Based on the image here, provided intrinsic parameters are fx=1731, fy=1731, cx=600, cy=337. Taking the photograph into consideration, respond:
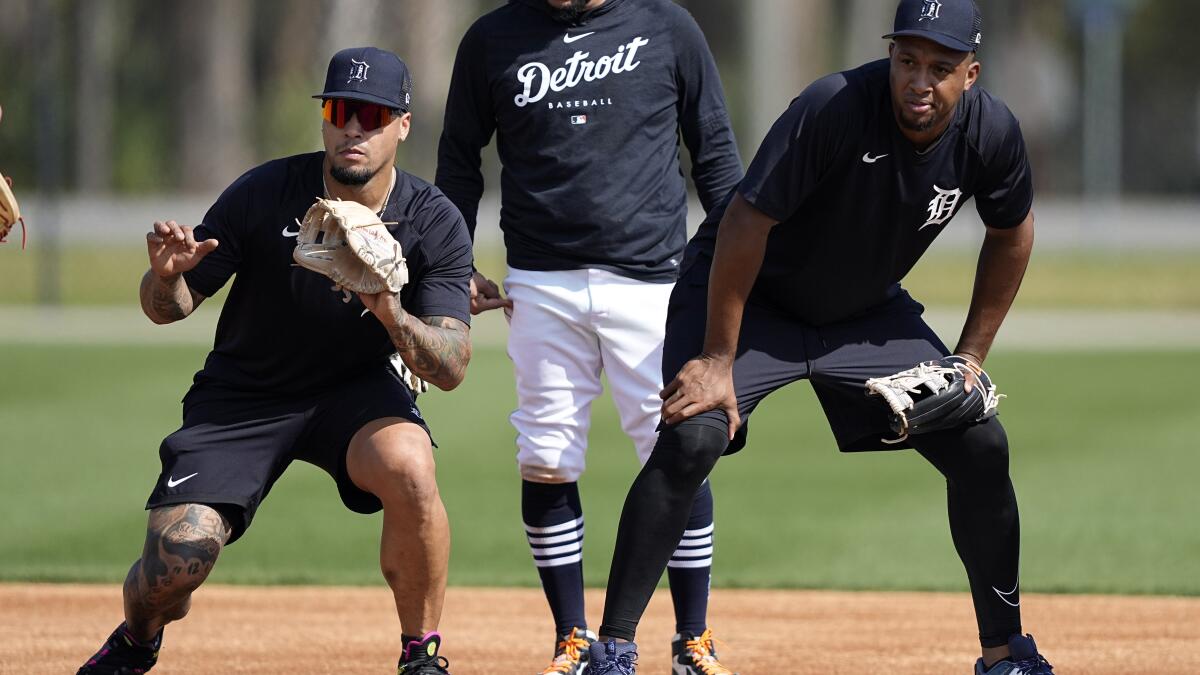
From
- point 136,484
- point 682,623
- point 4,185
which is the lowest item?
point 136,484

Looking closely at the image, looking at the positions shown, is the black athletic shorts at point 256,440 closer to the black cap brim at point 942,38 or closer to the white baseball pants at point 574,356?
the white baseball pants at point 574,356

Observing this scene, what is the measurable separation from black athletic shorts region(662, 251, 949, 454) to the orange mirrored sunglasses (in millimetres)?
1024

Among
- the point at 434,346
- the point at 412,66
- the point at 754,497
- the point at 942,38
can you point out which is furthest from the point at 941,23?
the point at 412,66

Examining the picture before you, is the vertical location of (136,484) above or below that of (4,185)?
below

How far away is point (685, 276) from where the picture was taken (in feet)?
17.2

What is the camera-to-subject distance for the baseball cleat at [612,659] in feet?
15.8

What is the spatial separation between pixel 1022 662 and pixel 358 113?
2.51m

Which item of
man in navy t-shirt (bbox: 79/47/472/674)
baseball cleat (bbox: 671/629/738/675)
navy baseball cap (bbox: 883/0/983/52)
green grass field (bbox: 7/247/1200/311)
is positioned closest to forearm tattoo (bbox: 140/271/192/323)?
man in navy t-shirt (bbox: 79/47/472/674)

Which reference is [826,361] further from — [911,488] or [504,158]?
[911,488]

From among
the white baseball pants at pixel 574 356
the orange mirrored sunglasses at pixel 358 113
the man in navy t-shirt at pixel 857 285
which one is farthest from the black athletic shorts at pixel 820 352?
the orange mirrored sunglasses at pixel 358 113

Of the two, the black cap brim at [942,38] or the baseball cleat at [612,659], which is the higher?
the black cap brim at [942,38]

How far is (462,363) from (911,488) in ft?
17.3

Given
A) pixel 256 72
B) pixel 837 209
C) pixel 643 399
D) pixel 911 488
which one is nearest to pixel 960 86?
pixel 837 209

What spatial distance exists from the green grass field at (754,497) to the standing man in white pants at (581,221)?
6.19ft
